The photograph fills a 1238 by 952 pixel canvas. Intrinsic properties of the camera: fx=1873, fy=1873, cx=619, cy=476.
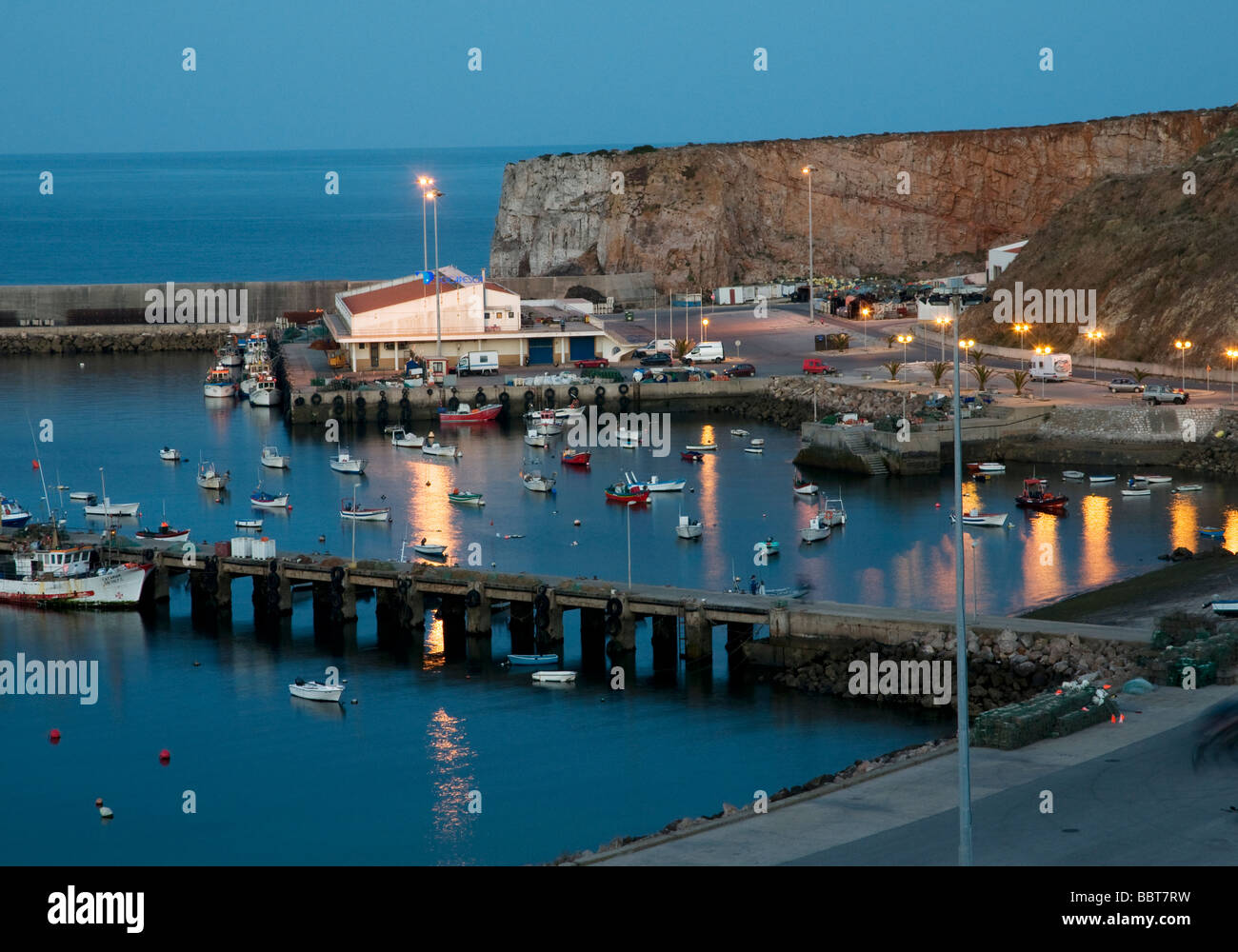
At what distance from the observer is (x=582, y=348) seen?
269ft

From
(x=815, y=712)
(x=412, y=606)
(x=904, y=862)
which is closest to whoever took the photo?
(x=904, y=862)

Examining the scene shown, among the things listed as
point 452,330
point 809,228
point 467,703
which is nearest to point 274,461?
point 452,330

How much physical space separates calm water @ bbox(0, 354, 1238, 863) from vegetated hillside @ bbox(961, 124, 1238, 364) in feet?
51.7

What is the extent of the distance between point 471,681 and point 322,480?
24.9 meters

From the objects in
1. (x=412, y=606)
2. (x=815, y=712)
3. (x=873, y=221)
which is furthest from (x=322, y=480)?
(x=873, y=221)

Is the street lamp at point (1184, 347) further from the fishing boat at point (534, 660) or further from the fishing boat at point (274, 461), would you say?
the fishing boat at point (534, 660)

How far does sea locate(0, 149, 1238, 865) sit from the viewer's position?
2847cm

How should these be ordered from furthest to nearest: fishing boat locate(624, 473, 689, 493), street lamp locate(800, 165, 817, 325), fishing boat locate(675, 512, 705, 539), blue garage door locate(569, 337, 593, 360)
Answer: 1. street lamp locate(800, 165, 817, 325)
2. blue garage door locate(569, 337, 593, 360)
3. fishing boat locate(624, 473, 689, 493)
4. fishing boat locate(675, 512, 705, 539)

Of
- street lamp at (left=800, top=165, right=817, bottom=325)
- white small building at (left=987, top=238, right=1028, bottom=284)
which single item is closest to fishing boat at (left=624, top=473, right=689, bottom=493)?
street lamp at (left=800, top=165, right=817, bottom=325)

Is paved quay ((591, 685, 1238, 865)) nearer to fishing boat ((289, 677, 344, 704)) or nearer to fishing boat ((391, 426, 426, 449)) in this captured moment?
fishing boat ((289, 677, 344, 704))

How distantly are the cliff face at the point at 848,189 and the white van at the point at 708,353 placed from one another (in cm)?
2844

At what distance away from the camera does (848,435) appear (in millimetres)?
59906

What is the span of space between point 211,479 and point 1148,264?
3804 centimetres
